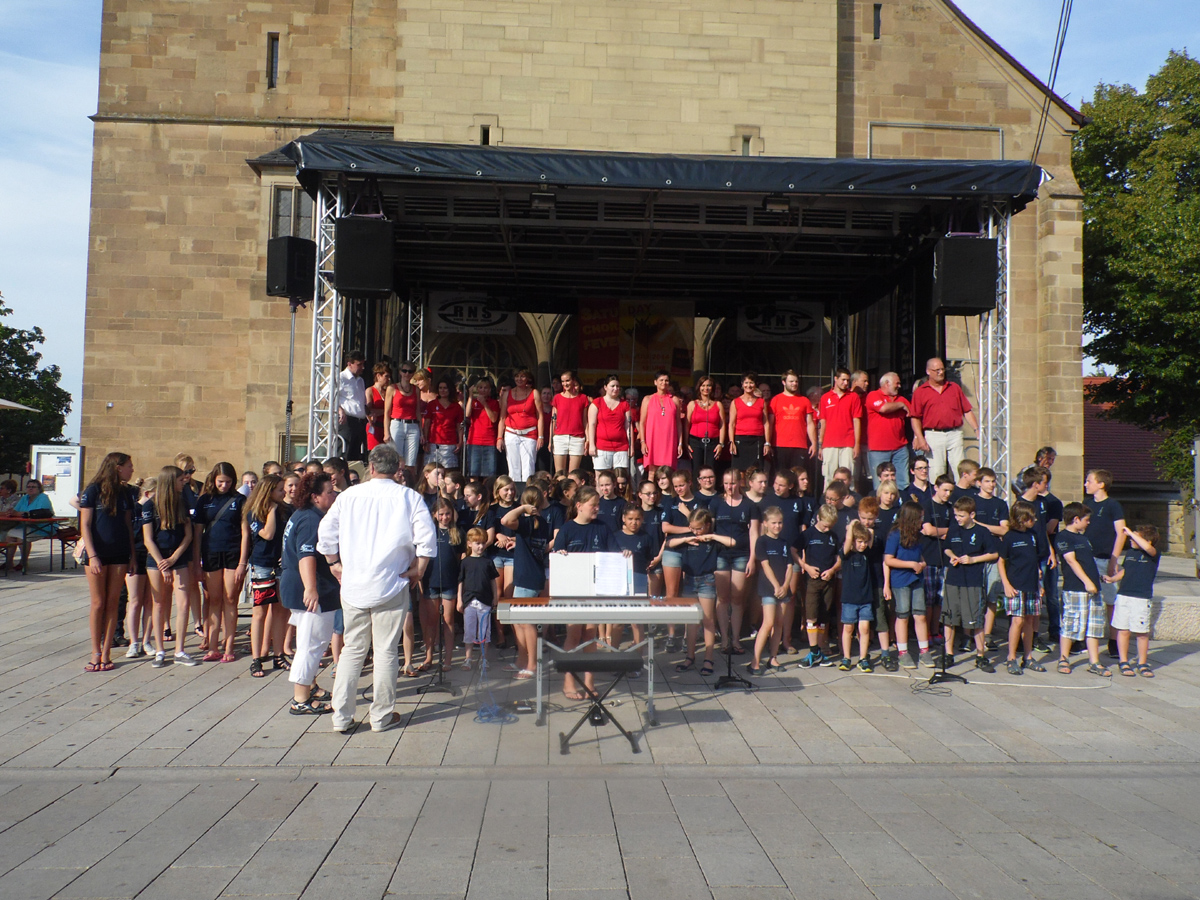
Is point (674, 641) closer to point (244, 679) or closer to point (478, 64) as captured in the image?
point (244, 679)

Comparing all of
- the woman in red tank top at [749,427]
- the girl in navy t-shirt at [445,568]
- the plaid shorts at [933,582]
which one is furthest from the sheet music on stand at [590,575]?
the woman in red tank top at [749,427]

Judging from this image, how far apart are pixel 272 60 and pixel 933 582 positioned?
16.4 metres

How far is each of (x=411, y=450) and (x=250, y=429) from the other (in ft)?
25.4

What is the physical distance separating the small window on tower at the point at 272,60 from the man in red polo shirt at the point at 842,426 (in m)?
13.5

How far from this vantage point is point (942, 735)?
6000mm

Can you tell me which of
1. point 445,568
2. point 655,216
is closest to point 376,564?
point 445,568

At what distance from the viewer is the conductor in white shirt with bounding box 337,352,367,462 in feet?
33.4

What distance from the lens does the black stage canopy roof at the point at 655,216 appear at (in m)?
10.0

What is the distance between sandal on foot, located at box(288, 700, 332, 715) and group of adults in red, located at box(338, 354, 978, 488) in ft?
14.0

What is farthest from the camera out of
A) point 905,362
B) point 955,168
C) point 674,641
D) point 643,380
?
point 643,380

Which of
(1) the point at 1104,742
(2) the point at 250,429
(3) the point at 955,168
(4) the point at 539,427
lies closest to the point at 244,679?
(4) the point at 539,427

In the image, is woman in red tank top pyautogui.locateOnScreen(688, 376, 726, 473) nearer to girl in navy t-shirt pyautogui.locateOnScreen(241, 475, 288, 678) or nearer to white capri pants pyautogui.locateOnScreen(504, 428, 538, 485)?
white capri pants pyautogui.locateOnScreen(504, 428, 538, 485)

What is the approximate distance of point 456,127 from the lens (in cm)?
1678

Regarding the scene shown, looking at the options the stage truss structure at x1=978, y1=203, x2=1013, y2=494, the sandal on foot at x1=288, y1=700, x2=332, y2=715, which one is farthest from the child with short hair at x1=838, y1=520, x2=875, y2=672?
the sandal on foot at x1=288, y1=700, x2=332, y2=715
